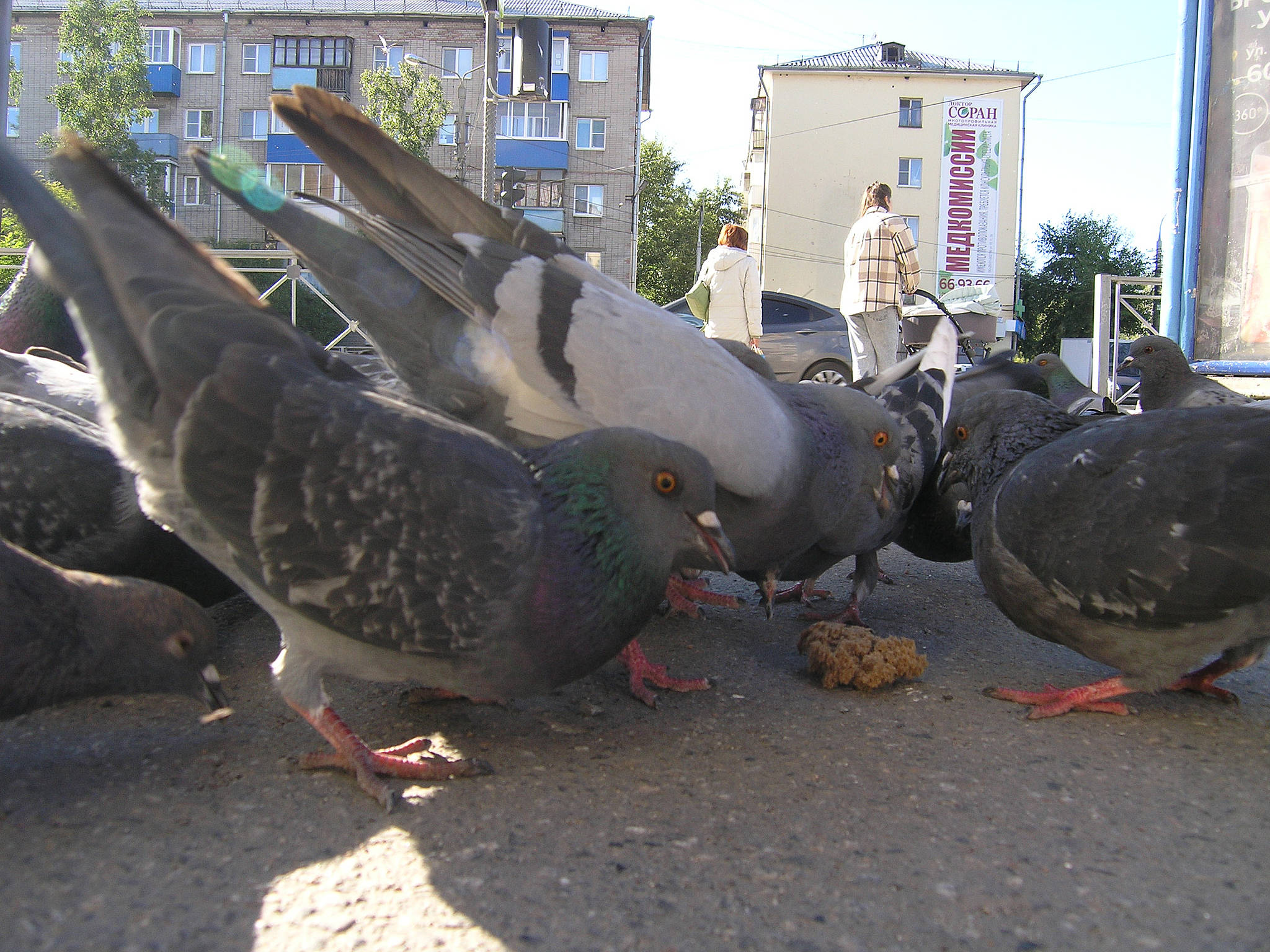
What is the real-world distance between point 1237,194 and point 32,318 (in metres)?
7.55

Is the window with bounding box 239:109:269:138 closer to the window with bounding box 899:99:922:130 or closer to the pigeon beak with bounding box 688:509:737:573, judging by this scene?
the window with bounding box 899:99:922:130

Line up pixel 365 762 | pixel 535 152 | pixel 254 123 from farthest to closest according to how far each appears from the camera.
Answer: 1. pixel 254 123
2. pixel 535 152
3. pixel 365 762

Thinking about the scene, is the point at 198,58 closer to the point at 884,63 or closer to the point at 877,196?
the point at 884,63

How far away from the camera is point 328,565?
202 centimetres

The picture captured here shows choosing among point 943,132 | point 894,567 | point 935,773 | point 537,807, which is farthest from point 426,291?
point 943,132

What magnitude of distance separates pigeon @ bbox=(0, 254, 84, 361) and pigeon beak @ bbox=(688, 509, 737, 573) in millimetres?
4449

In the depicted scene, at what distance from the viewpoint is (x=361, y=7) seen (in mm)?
40500

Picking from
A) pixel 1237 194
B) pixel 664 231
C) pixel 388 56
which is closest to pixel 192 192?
pixel 388 56

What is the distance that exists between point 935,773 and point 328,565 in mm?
1530

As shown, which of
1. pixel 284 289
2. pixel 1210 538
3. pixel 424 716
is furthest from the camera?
pixel 284 289

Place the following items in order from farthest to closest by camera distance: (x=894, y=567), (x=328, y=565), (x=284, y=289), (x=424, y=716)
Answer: (x=284, y=289), (x=894, y=567), (x=424, y=716), (x=328, y=565)

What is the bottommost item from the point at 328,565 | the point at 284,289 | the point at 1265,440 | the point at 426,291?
the point at 328,565

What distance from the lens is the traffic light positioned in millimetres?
14562

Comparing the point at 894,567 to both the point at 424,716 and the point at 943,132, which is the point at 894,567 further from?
the point at 943,132
